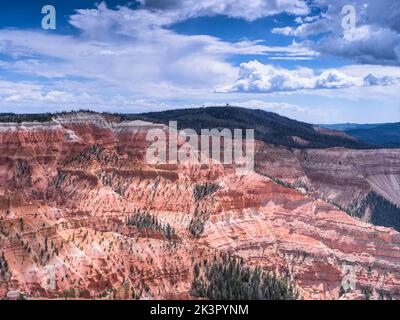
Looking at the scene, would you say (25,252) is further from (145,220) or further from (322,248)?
(322,248)

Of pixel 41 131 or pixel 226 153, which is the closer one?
pixel 41 131

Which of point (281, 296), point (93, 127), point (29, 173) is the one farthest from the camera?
point (93, 127)

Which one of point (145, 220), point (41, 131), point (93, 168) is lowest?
point (145, 220)

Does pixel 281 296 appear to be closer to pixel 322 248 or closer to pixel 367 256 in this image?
pixel 322 248

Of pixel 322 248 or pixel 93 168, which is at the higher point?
pixel 93 168
